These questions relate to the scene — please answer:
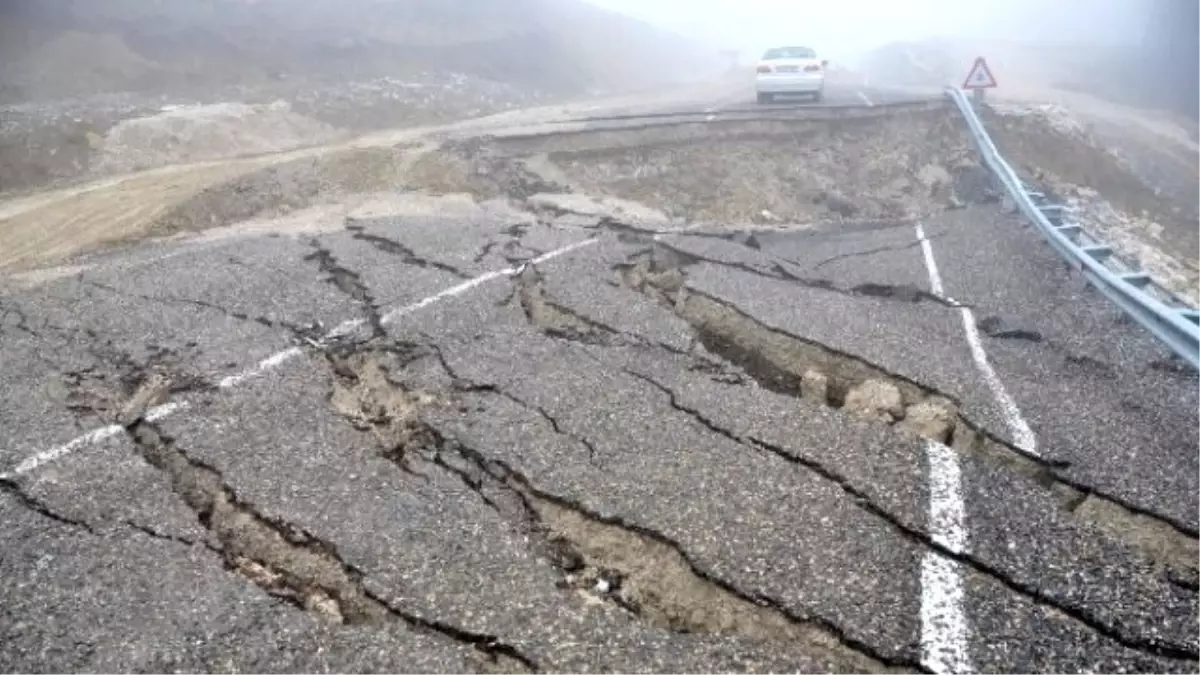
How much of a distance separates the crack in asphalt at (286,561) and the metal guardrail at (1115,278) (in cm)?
521

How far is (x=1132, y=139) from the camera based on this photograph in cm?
2295

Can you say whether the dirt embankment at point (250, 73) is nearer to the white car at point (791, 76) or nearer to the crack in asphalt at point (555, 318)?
the white car at point (791, 76)

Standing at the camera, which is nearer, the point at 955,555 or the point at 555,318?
the point at 955,555

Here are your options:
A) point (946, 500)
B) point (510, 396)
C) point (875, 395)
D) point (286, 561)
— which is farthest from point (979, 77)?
point (286, 561)

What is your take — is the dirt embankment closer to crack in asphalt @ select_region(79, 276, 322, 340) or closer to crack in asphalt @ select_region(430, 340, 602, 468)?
crack in asphalt @ select_region(79, 276, 322, 340)

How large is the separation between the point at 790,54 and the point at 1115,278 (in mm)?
13730

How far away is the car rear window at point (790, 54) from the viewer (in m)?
19.6

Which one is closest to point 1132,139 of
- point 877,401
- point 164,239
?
point 877,401

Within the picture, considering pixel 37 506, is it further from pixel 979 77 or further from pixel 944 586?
pixel 979 77

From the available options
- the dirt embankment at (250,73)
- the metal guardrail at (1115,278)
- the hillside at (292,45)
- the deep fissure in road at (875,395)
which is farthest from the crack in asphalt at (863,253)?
the hillside at (292,45)

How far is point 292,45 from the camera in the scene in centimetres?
2777

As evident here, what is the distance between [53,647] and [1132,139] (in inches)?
1023

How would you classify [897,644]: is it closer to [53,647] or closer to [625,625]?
[625,625]

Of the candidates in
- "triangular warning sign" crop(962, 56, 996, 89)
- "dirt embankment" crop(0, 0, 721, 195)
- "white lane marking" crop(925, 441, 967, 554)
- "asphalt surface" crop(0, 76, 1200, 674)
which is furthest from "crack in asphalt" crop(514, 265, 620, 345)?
"triangular warning sign" crop(962, 56, 996, 89)
